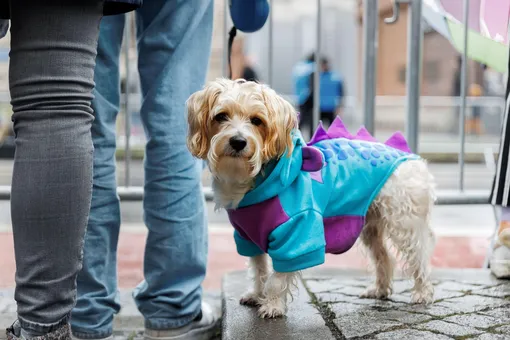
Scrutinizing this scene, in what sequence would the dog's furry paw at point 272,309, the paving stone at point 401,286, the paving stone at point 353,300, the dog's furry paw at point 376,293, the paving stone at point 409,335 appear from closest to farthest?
1. the paving stone at point 409,335
2. the dog's furry paw at point 272,309
3. the paving stone at point 353,300
4. the dog's furry paw at point 376,293
5. the paving stone at point 401,286

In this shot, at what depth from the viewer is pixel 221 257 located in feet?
14.6

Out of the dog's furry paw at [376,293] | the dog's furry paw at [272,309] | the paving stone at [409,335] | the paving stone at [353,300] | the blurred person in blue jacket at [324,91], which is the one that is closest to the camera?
the paving stone at [409,335]

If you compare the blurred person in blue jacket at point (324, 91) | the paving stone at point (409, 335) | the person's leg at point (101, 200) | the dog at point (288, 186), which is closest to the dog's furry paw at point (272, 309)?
the dog at point (288, 186)

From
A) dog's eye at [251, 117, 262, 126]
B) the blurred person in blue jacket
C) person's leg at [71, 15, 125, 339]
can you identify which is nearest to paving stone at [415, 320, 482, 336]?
dog's eye at [251, 117, 262, 126]

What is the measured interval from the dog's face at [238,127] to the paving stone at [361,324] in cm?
56

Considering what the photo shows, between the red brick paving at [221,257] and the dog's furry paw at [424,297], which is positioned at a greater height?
the dog's furry paw at [424,297]

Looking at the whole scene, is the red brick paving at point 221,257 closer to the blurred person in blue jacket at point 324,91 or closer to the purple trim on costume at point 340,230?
the purple trim on costume at point 340,230

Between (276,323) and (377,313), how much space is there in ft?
1.16

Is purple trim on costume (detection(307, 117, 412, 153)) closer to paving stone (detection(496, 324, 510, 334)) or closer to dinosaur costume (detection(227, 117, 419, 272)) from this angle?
dinosaur costume (detection(227, 117, 419, 272))

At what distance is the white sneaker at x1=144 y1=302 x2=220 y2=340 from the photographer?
2381 millimetres

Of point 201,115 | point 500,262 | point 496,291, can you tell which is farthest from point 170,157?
point 500,262

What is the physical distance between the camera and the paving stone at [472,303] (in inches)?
100

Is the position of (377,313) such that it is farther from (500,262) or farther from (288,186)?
(500,262)

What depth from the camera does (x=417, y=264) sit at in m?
2.73
